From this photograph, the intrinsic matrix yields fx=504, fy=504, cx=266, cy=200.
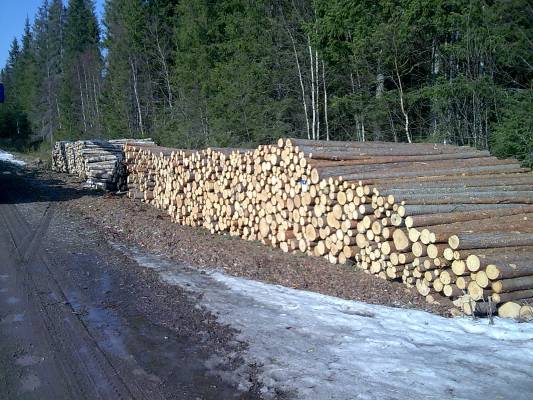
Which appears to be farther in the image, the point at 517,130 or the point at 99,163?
the point at 99,163

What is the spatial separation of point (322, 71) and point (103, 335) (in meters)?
16.8

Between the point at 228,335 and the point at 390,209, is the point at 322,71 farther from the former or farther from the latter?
the point at 228,335

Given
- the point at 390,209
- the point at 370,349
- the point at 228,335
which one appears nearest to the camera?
the point at 370,349

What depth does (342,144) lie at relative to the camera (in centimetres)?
995

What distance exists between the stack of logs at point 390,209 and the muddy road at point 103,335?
8.99 ft

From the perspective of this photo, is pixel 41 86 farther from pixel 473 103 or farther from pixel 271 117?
pixel 473 103

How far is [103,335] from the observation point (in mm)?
5488

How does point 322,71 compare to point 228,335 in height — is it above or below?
above

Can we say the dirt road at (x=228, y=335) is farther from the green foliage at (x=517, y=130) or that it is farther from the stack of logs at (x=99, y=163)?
the stack of logs at (x=99, y=163)

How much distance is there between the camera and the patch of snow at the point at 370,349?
419 cm

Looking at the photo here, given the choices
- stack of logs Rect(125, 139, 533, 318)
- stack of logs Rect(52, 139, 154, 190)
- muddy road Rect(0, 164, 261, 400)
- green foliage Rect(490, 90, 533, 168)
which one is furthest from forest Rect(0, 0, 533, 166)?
muddy road Rect(0, 164, 261, 400)

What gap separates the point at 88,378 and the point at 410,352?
3007 millimetres

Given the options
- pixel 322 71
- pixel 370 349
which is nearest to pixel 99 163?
pixel 322 71

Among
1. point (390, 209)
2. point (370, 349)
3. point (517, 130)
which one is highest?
point (517, 130)
